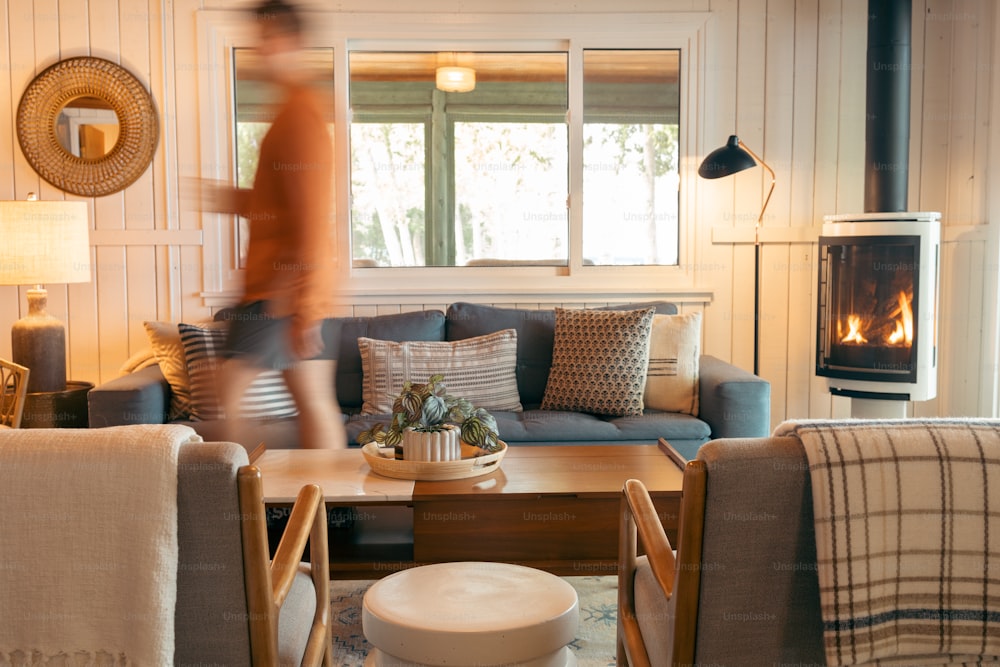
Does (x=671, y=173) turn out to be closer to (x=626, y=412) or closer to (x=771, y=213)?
(x=771, y=213)

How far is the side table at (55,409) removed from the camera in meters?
4.05

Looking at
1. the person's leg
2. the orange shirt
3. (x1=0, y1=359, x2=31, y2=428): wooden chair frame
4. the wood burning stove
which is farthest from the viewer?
the wood burning stove

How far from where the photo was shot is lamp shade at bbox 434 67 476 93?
4.82 metres

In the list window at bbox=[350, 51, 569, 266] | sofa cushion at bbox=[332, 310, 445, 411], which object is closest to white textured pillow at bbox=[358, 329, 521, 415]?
sofa cushion at bbox=[332, 310, 445, 411]

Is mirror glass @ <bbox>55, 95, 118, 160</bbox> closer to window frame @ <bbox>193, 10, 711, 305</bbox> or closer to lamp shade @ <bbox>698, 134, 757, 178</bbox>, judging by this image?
window frame @ <bbox>193, 10, 711, 305</bbox>

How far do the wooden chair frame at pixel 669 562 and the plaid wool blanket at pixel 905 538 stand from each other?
0.19 m

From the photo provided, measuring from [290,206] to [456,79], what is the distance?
7.80ft

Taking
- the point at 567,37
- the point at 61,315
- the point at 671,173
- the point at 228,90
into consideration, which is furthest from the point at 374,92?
the point at 61,315

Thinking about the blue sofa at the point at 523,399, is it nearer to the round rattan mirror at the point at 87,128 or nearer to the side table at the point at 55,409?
the side table at the point at 55,409

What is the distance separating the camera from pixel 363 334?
14.1 feet

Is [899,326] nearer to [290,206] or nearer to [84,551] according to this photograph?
[290,206]

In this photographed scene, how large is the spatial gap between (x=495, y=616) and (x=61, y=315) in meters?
3.54

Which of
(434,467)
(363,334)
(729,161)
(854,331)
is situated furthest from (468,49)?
(434,467)

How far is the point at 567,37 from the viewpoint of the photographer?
4.70 metres
